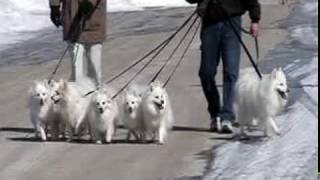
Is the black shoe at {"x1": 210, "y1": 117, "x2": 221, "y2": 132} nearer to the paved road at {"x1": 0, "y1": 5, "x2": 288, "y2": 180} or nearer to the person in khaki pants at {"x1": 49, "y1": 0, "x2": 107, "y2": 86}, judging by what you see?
the paved road at {"x1": 0, "y1": 5, "x2": 288, "y2": 180}

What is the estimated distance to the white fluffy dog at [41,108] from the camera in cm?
1001

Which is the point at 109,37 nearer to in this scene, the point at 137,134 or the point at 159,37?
the point at 159,37

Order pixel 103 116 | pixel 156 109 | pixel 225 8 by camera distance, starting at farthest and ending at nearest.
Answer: pixel 225 8 → pixel 103 116 → pixel 156 109

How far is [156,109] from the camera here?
951 cm

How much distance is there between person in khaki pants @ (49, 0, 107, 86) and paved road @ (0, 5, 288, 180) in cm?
90

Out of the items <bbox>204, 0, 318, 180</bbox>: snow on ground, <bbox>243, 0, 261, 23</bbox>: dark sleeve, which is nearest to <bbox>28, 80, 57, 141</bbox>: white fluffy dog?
<bbox>204, 0, 318, 180</bbox>: snow on ground

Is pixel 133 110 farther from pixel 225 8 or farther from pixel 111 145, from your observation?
pixel 225 8

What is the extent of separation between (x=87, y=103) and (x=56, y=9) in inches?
57.7

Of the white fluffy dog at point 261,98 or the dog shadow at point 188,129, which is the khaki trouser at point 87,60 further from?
the white fluffy dog at point 261,98

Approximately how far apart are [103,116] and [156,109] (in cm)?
55

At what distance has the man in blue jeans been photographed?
9789 mm

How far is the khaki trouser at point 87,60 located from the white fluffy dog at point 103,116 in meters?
1.02

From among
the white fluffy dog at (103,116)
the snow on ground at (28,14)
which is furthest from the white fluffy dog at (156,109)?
the snow on ground at (28,14)

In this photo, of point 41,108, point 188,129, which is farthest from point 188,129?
point 41,108
